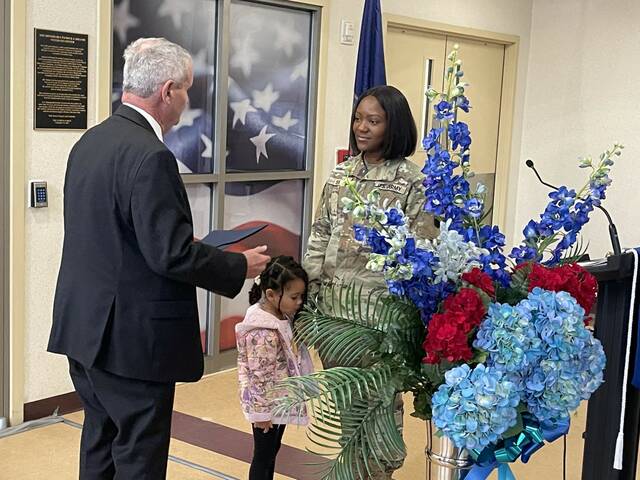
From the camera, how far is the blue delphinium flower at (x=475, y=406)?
113 centimetres

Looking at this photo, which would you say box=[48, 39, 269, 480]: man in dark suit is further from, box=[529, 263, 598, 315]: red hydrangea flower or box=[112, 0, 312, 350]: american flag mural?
box=[112, 0, 312, 350]: american flag mural

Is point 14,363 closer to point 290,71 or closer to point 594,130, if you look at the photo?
point 290,71

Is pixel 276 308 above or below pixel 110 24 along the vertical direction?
below

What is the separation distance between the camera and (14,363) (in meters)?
3.61

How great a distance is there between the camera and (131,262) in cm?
226

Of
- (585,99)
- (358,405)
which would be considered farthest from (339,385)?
(585,99)

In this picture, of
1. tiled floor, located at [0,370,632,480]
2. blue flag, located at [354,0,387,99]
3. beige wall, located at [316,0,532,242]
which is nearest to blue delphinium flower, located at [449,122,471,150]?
tiled floor, located at [0,370,632,480]

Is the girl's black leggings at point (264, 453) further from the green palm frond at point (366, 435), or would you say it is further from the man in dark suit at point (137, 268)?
the green palm frond at point (366, 435)

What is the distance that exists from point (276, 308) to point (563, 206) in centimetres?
157

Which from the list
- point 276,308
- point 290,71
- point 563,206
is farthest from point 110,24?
point 563,206

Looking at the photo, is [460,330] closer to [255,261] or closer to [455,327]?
[455,327]

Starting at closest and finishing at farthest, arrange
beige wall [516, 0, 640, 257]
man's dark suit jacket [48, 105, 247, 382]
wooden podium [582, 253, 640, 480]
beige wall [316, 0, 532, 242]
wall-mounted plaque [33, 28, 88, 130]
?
wooden podium [582, 253, 640, 480]
man's dark suit jacket [48, 105, 247, 382]
wall-mounted plaque [33, 28, 88, 130]
beige wall [316, 0, 532, 242]
beige wall [516, 0, 640, 257]

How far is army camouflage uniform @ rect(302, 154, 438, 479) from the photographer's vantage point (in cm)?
273

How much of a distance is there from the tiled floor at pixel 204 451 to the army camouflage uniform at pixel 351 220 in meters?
0.86
